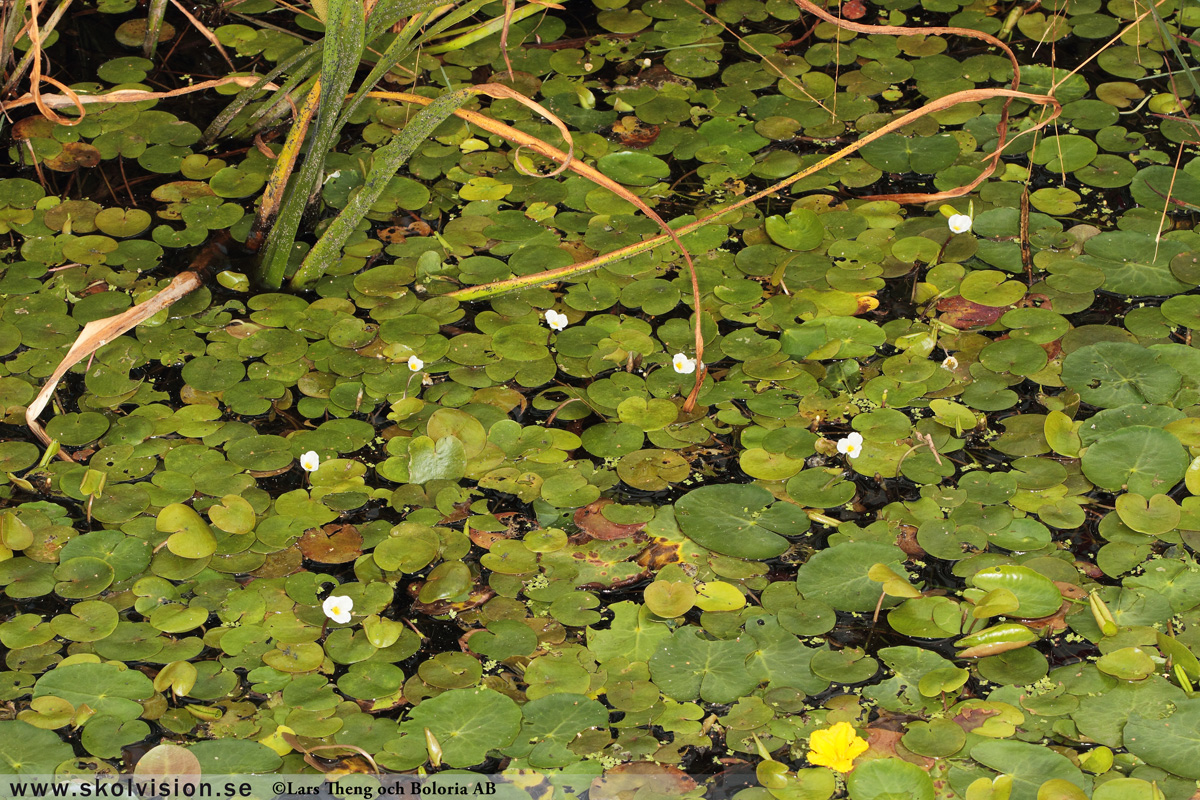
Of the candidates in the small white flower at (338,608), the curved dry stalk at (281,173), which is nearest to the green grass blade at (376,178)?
the curved dry stalk at (281,173)

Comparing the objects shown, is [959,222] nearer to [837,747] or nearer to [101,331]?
[837,747]

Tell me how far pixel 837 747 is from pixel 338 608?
819 mm

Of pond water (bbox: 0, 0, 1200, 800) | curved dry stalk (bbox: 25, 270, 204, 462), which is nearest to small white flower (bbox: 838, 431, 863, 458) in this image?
pond water (bbox: 0, 0, 1200, 800)

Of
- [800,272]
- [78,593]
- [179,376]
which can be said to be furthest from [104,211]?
[800,272]

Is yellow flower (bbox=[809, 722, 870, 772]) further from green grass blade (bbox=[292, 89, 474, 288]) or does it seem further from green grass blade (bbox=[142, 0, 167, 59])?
green grass blade (bbox=[142, 0, 167, 59])

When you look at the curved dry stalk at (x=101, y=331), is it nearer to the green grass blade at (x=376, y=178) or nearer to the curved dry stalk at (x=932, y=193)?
the green grass blade at (x=376, y=178)

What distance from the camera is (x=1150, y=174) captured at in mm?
2611

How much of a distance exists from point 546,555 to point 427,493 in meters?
0.26

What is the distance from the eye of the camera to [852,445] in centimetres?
204

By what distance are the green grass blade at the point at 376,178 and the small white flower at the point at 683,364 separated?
65 cm

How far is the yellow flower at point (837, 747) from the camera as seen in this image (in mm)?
1635

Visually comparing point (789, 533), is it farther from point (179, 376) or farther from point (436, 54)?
point (436, 54)

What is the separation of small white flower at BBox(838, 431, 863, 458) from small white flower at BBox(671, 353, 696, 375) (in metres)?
0.34

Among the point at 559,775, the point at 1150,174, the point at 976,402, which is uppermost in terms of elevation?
the point at 1150,174
